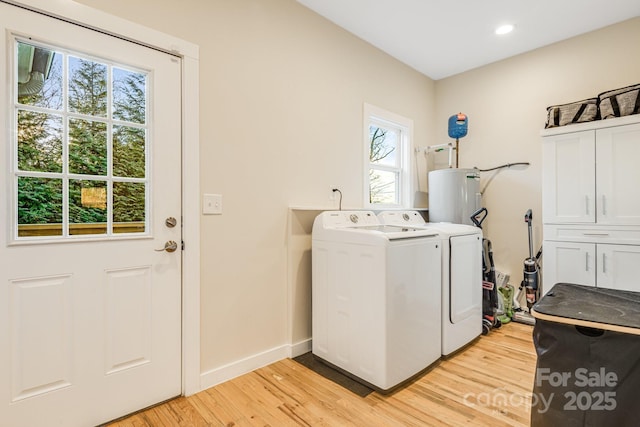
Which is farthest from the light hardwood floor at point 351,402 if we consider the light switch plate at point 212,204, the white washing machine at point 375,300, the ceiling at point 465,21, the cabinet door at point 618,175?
the ceiling at point 465,21

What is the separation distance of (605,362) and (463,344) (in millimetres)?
1490

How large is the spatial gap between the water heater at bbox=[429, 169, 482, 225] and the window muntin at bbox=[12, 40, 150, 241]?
2918 millimetres

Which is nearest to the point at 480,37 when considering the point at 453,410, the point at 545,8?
the point at 545,8

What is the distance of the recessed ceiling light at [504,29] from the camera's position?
117 inches

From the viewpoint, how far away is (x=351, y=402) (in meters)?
1.92

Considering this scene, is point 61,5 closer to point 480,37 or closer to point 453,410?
point 453,410

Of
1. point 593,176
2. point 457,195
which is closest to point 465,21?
point 457,195

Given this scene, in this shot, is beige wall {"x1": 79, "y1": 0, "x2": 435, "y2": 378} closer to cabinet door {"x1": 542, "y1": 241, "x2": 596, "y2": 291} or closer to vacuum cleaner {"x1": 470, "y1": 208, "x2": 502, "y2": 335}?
vacuum cleaner {"x1": 470, "y1": 208, "x2": 502, "y2": 335}

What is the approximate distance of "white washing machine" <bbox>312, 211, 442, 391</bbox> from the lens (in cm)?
199

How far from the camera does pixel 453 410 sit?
183 cm

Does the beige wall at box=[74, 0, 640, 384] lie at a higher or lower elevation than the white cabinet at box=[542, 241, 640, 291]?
higher

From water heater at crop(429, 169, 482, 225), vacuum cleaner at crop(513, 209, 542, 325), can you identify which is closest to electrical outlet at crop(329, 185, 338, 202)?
water heater at crop(429, 169, 482, 225)

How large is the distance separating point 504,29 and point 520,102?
34.0 inches

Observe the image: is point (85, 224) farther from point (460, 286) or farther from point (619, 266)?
point (619, 266)
